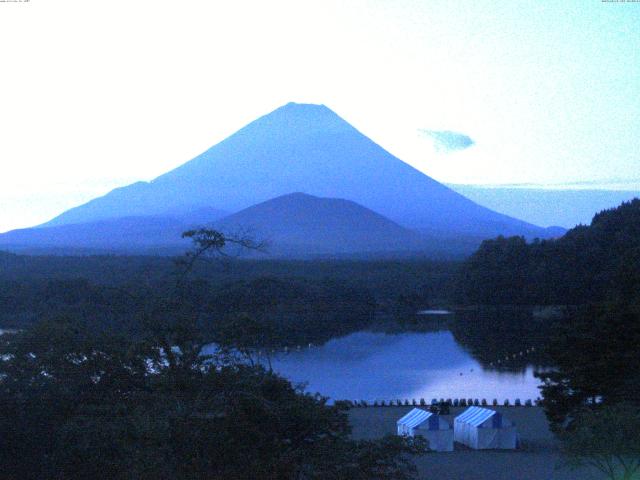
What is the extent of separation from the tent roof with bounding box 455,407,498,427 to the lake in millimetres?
2977

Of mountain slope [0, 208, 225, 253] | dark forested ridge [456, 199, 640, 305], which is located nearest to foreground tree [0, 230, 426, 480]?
dark forested ridge [456, 199, 640, 305]

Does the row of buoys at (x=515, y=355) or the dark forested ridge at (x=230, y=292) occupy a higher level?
the dark forested ridge at (x=230, y=292)

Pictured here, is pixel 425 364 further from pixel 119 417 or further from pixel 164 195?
pixel 164 195

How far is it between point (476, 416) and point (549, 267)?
18941 millimetres

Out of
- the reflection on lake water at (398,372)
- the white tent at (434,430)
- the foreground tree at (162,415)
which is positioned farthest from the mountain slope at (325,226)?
the foreground tree at (162,415)

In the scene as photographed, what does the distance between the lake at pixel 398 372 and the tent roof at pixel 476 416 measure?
2977mm

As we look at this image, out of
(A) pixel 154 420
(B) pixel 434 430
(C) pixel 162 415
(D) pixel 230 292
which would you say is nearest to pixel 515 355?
(D) pixel 230 292

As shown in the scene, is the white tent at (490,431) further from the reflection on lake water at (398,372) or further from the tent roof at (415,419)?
the reflection on lake water at (398,372)

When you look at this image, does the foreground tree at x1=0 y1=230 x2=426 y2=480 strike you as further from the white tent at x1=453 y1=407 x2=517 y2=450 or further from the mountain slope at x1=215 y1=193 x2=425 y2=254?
the mountain slope at x1=215 y1=193 x2=425 y2=254

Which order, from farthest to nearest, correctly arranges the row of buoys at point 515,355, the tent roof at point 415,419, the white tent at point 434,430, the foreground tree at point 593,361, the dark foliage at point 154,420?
the row of buoys at point 515,355
the tent roof at point 415,419
the white tent at point 434,430
the foreground tree at point 593,361
the dark foliage at point 154,420

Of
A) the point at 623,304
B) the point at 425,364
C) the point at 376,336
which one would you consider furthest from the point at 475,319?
the point at 623,304

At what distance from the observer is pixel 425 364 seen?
55.1 feet

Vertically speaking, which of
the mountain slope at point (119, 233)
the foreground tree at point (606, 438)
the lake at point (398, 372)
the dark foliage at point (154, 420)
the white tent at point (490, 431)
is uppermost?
the mountain slope at point (119, 233)

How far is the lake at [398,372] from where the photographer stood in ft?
44.9
